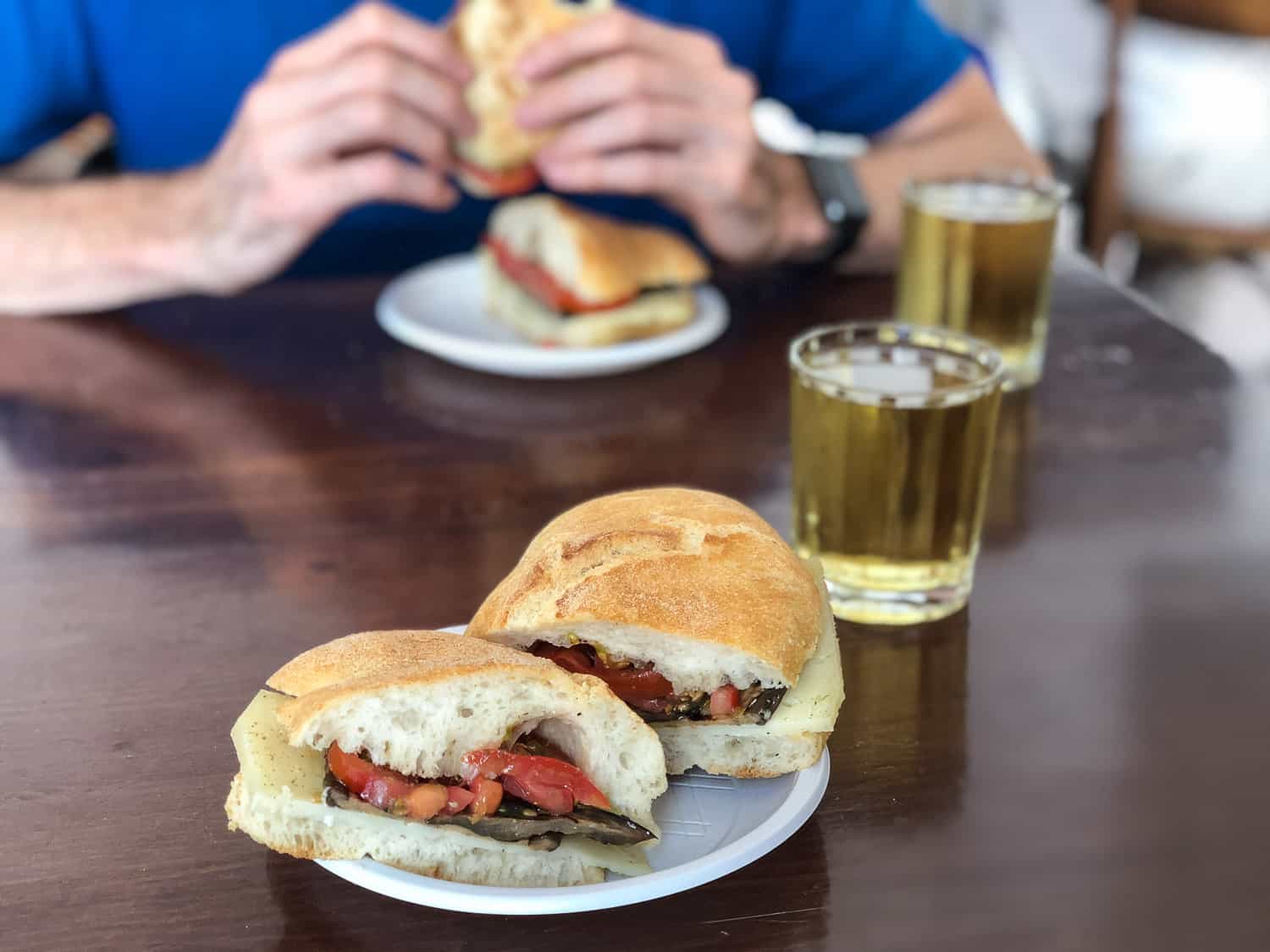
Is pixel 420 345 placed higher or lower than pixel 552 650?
lower

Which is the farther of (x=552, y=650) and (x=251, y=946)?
(x=552, y=650)

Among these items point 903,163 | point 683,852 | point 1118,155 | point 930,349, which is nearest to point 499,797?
point 683,852

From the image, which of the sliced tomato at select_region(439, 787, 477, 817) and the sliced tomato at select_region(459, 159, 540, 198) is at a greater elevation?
the sliced tomato at select_region(459, 159, 540, 198)

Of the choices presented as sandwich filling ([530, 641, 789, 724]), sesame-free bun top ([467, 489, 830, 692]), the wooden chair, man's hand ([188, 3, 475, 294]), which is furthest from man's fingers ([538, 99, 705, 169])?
the wooden chair

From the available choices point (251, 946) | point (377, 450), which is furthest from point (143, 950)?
point (377, 450)

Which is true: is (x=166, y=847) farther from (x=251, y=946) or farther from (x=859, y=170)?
(x=859, y=170)

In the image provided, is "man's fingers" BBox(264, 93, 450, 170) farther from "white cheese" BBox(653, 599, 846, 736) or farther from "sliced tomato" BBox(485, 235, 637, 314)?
Result: "white cheese" BBox(653, 599, 846, 736)

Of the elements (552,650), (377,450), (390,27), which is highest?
(390,27)
